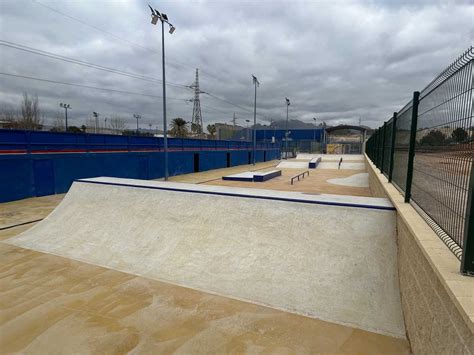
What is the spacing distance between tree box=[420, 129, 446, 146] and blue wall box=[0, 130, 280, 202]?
54.9 ft

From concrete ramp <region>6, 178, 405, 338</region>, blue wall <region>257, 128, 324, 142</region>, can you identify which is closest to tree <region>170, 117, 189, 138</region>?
blue wall <region>257, 128, 324, 142</region>

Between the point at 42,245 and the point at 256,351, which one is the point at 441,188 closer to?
the point at 256,351

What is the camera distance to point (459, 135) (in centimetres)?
299

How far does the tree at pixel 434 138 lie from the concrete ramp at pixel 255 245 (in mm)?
→ 1871

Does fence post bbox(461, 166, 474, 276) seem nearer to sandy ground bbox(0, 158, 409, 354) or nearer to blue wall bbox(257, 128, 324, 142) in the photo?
sandy ground bbox(0, 158, 409, 354)

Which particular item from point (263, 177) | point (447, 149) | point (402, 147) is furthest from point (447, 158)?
point (263, 177)

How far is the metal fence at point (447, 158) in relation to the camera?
2656 mm

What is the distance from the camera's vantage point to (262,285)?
5.26 m

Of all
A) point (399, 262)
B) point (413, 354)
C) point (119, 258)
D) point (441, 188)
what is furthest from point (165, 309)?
→ point (441, 188)

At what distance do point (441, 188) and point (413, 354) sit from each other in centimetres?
220

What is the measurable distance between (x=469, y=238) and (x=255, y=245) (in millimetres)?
4167

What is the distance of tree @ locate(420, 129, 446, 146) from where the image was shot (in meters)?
3.66

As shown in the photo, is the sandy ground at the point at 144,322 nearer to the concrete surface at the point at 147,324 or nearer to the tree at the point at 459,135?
the concrete surface at the point at 147,324

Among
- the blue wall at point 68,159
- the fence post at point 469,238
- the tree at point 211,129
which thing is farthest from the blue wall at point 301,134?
the fence post at point 469,238
